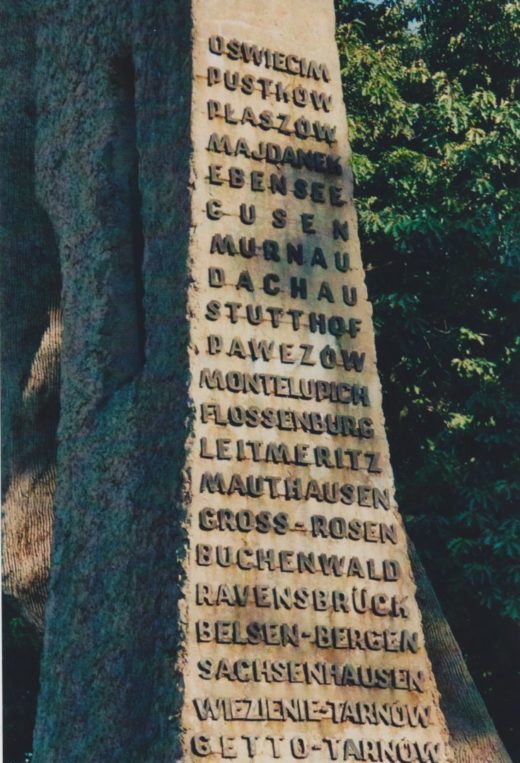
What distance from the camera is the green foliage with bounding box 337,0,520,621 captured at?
13.7 meters

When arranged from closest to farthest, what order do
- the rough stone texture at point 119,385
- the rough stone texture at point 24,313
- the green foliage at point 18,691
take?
the rough stone texture at point 119,385 → the rough stone texture at point 24,313 → the green foliage at point 18,691

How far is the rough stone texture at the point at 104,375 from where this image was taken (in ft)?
27.6

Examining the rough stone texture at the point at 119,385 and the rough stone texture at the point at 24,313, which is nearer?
the rough stone texture at the point at 119,385

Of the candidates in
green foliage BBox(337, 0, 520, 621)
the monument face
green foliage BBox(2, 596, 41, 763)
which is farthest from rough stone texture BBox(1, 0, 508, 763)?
green foliage BBox(2, 596, 41, 763)

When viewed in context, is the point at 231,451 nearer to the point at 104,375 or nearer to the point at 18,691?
the point at 104,375

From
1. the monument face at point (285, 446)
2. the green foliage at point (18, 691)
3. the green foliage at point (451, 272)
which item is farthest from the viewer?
the green foliage at point (18, 691)

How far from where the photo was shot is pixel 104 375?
935 centimetres

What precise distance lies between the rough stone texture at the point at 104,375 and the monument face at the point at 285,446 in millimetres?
130

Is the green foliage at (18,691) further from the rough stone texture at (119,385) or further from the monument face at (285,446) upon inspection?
the monument face at (285,446)

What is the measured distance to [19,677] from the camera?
15.6 metres

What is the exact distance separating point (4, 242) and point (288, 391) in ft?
12.0

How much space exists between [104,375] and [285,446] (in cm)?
133

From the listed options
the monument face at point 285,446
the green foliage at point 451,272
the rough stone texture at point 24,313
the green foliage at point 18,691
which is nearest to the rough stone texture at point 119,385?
the monument face at point 285,446

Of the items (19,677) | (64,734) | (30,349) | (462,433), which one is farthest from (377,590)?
(19,677)
